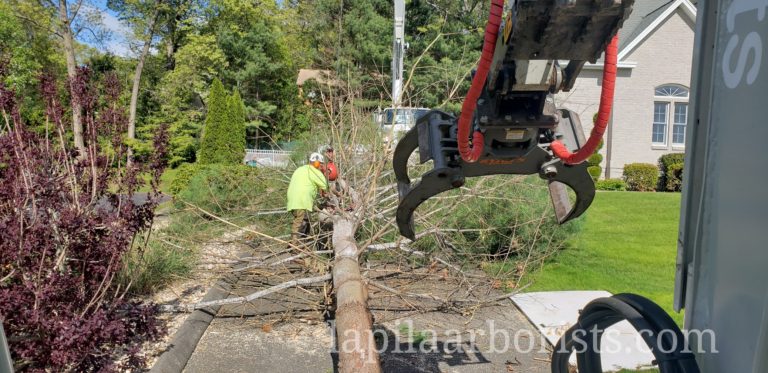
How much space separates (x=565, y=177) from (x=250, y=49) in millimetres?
28276

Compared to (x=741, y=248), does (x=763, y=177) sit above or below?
above

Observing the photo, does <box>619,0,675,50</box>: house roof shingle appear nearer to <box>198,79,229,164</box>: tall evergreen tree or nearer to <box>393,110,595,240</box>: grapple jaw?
<box>198,79,229,164</box>: tall evergreen tree

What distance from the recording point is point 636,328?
2047mm

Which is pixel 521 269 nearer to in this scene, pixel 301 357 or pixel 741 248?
pixel 301 357

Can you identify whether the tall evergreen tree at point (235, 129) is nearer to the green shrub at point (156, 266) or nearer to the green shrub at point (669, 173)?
the green shrub at point (156, 266)

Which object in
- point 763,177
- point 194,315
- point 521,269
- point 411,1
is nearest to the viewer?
point 763,177

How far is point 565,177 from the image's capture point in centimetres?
257

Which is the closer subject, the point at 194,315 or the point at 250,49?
the point at 194,315

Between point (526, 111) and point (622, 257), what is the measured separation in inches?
277

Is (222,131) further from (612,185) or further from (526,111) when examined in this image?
(526,111)

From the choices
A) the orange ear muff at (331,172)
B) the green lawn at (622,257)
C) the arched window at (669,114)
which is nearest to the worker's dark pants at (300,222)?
the orange ear muff at (331,172)

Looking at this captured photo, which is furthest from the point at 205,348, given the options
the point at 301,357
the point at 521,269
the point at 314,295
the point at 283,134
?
the point at 283,134

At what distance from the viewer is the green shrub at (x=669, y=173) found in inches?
731

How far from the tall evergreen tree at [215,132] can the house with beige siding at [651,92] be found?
1357 centimetres
